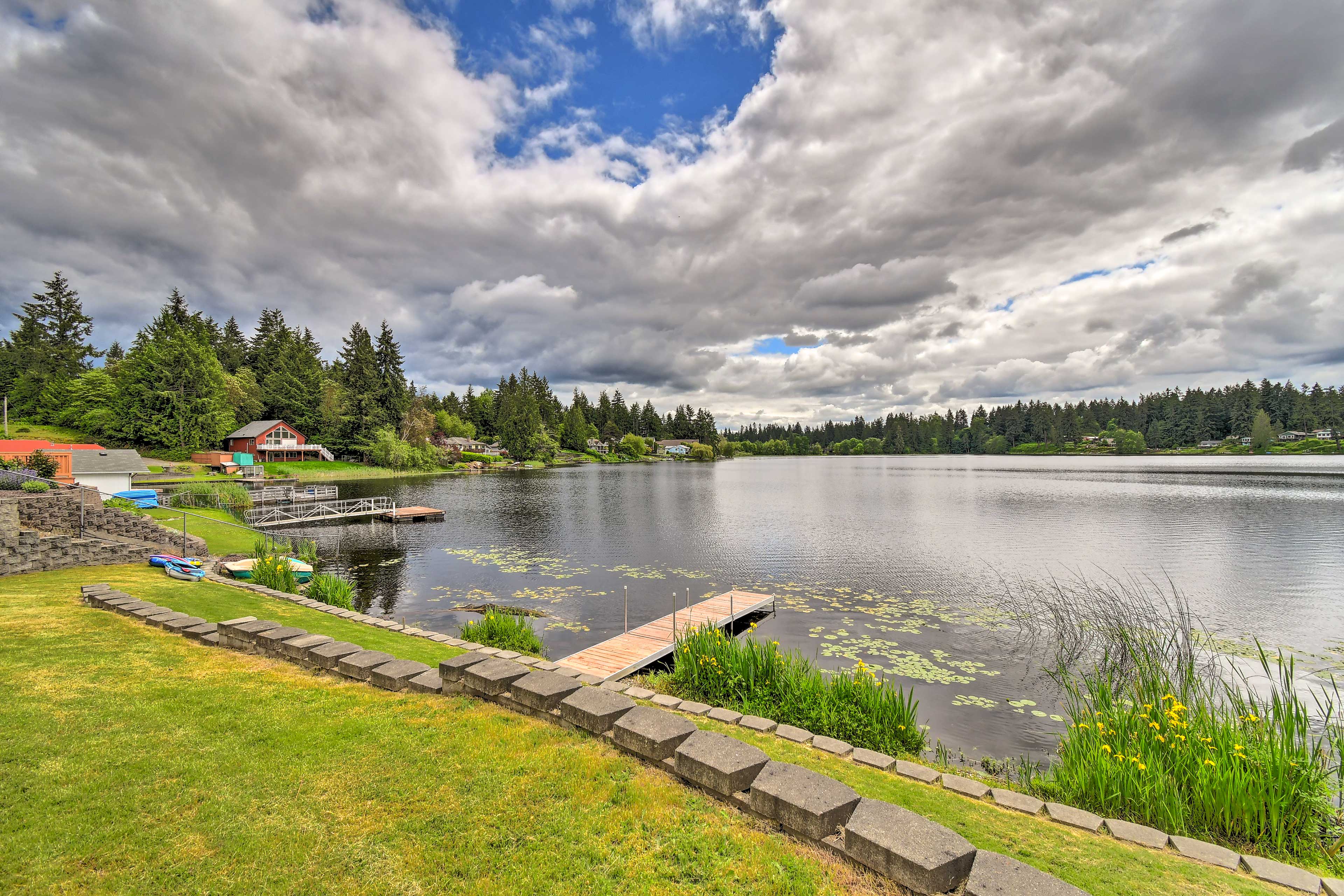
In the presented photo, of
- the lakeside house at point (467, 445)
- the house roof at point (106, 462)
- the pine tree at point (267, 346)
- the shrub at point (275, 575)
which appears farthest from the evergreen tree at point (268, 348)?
the shrub at point (275, 575)

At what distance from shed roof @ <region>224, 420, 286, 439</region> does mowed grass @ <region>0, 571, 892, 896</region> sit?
75.7m

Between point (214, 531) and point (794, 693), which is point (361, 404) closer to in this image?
point (214, 531)

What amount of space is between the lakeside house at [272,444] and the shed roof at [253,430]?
0.04 metres

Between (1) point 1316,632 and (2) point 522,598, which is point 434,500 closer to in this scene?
(2) point 522,598

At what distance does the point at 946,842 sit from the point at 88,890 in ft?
18.4

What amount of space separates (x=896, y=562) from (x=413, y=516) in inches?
1216

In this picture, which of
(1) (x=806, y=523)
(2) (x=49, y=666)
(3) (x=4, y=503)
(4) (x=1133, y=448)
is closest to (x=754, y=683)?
(2) (x=49, y=666)

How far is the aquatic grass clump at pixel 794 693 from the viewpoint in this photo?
786 cm

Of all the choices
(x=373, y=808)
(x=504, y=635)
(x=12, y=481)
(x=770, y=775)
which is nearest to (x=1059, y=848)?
(x=770, y=775)

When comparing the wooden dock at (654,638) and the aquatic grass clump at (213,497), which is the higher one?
the aquatic grass clump at (213,497)

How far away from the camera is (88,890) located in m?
3.36

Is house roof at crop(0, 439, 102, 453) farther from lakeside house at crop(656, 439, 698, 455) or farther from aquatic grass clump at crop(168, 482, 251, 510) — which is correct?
lakeside house at crop(656, 439, 698, 455)

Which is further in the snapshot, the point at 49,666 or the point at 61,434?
the point at 61,434

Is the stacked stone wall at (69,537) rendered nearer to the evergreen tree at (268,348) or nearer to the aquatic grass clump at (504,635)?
the aquatic grass clump at (504,635)
